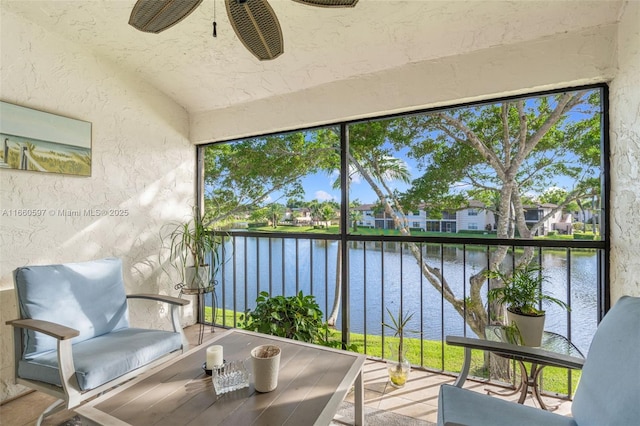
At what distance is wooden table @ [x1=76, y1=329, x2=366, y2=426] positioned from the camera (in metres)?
1.11

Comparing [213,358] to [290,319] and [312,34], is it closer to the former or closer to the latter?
[290,319]

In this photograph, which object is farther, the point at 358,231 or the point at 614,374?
the point at 358,231

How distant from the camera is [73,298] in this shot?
189cm

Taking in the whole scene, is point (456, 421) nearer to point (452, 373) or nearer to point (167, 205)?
point (452, 373)

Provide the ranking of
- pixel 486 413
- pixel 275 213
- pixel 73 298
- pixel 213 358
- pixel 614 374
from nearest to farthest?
1. pixel 614 374
2. pixel 486 413
3. pixel 213 358
4. pixel 73 298
5. pixel 275 213

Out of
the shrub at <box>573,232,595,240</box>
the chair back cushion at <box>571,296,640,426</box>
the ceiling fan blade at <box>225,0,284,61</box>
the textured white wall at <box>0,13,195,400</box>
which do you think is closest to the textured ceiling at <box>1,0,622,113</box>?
the textured white wall at <box>0,13,195,400</box>

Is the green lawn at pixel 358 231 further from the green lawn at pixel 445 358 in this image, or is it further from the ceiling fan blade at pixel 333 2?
the ceiling fan blade at pixel 333 2

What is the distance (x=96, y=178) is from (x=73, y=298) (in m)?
1.04

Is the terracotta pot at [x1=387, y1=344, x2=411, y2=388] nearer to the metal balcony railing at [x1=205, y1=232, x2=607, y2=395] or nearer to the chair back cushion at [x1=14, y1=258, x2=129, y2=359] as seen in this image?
the metal balcony railing at [x1=205, y1=232, x2=607, y2=395]

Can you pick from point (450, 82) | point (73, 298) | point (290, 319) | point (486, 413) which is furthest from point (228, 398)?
point (450, 82)

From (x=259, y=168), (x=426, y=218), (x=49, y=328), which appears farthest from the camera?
(x=259, y=168)

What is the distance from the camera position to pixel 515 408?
121 cm

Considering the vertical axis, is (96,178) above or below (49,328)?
above

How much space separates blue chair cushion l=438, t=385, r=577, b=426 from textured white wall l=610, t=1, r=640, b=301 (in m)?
0.91
